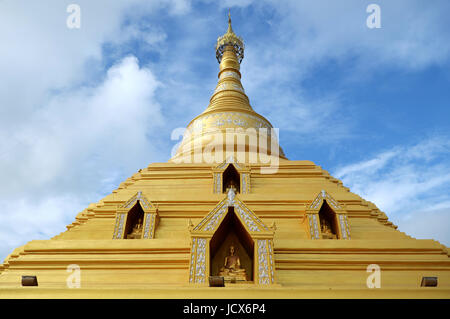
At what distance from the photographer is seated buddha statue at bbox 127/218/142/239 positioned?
8300 mm

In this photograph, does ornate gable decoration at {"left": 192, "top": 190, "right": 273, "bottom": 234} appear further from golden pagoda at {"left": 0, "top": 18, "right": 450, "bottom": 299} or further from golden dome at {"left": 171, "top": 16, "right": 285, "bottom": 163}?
golden dome at {"left": 171, "top": 16, "right": 285, "bottom": 163}

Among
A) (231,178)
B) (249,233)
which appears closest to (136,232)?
(249,233)

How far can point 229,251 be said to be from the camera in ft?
22.9

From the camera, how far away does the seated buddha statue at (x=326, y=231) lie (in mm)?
8174

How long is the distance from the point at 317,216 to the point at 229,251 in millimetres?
2719

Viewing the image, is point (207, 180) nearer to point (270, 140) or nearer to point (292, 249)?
point (292, 249)

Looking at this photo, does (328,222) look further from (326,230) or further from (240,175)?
(240,175)

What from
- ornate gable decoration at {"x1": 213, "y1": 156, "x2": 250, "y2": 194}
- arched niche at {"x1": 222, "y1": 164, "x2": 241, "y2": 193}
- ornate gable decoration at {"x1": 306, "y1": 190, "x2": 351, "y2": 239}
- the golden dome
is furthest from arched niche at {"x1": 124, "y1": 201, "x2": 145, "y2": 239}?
the golden dome

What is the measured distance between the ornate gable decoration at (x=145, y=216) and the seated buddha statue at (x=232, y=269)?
2415mm

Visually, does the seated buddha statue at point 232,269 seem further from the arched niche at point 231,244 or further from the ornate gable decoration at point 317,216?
the ornate gable decoration at point 317,216

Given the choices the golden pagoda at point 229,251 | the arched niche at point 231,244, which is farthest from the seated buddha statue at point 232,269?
the arched niche at point 231,244

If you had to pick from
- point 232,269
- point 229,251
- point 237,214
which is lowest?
Result: point 232,269
